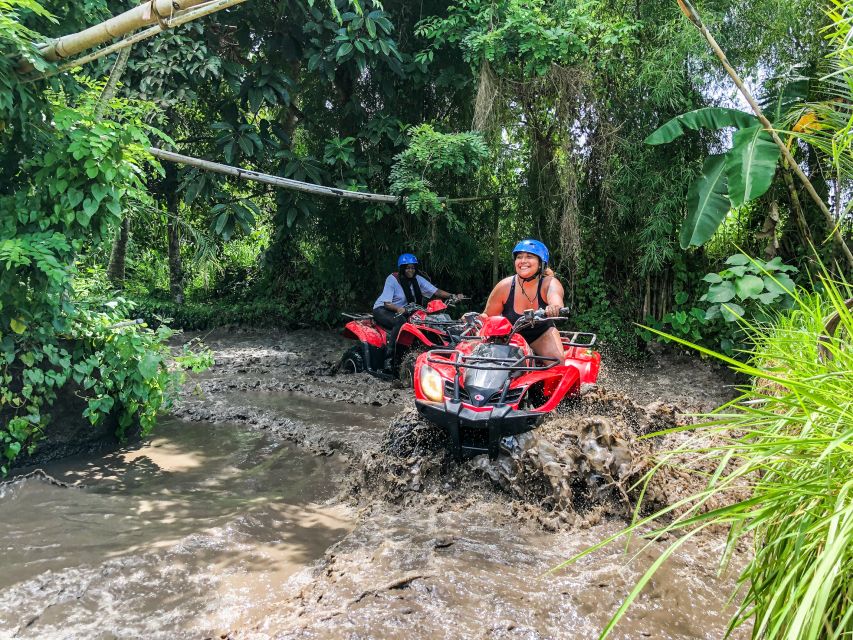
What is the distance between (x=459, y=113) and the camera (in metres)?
10.9

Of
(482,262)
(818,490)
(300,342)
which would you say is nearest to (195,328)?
(300,342)

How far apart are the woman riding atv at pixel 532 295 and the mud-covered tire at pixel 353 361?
11.9 feet

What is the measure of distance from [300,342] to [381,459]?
760 cm

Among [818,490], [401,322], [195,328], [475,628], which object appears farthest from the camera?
[195,328]

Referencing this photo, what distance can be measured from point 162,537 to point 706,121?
6.60 meters

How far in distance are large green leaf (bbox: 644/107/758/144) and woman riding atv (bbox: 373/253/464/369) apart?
342 cm

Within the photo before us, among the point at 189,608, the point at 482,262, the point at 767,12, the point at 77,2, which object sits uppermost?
the point at 767,12

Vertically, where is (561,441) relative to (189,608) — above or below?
above

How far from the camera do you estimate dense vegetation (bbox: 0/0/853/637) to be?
4.96 metres

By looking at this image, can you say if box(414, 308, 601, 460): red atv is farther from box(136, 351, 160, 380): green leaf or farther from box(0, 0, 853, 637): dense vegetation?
box(136, 351, 160, 380): green leaf

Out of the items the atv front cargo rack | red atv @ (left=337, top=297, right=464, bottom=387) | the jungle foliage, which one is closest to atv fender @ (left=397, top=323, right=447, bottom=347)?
red atv @ (left=337, top=297, right=464, bottom=387)

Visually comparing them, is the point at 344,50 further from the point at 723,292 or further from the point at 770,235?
the point at 770,235

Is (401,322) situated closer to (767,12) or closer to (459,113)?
(459,113)

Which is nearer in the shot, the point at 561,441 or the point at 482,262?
the point at 561,441
